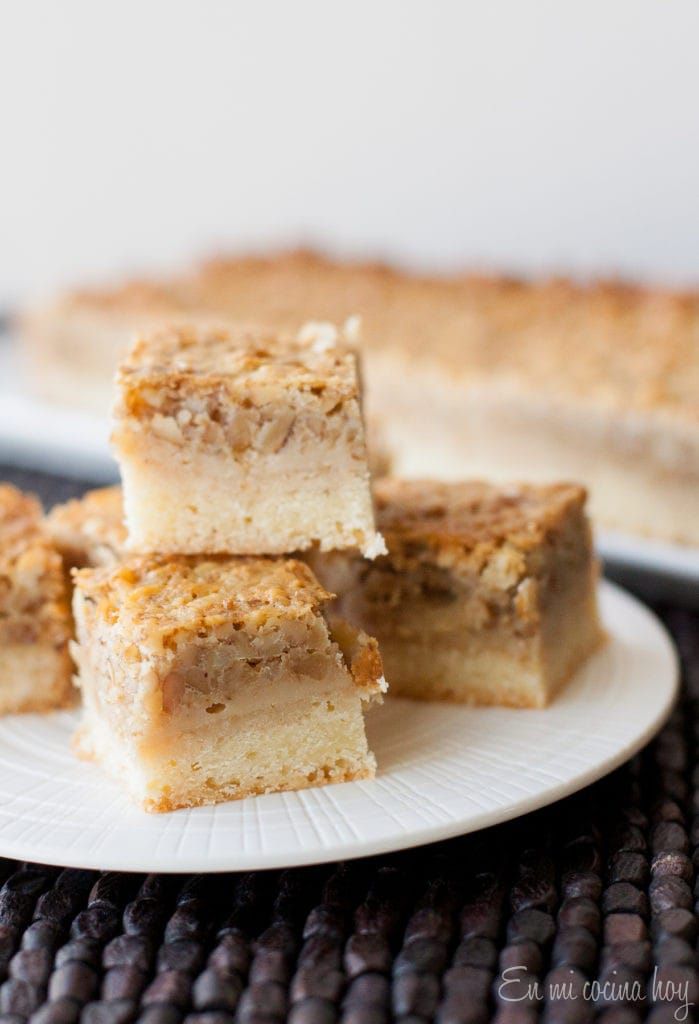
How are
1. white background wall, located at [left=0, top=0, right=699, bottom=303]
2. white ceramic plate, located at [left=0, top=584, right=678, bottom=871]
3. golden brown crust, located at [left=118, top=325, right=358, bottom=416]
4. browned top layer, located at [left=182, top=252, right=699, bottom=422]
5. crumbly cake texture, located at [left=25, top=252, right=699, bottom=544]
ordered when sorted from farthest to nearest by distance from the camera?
1. white background wall, located at [left=0, top=0, right=699, bottom=303]
2. browned top layer, located at [left=182, top=252, right=699, bottom=422]
3. crumbly cake texture, located at [left=25, top=252, right=699, bottom=544]
4. golden brown crust, located at [left=118, top=325, right=358, bottom=416]
5. white ceramic plate, located at [left=0, top=584, right=678, bottom=871]

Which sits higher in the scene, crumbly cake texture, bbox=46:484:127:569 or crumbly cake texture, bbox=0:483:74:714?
crumbly cake texture, bbox=46:484:127:569

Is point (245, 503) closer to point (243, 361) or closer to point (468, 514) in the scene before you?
point (243, 361)

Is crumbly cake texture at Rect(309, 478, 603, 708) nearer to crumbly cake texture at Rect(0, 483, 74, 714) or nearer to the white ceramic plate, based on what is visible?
the white ceramic plate

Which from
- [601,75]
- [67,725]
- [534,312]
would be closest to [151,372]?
[67,725]

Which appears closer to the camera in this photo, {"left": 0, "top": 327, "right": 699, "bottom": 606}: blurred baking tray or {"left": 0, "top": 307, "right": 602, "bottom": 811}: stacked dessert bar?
{"left": 0, "top": 307, "right": 602, "bottom": 811}: stacked dessert bar

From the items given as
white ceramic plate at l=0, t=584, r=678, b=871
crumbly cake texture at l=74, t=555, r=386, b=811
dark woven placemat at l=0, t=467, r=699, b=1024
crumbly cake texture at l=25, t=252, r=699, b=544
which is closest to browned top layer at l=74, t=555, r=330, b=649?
crumbly cake texture at l=74, t=555, r=386, b=811

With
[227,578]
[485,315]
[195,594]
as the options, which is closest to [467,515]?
[227,578]

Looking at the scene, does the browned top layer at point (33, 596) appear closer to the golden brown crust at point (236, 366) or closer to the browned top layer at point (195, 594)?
the browned top layer at point (195, 594)
